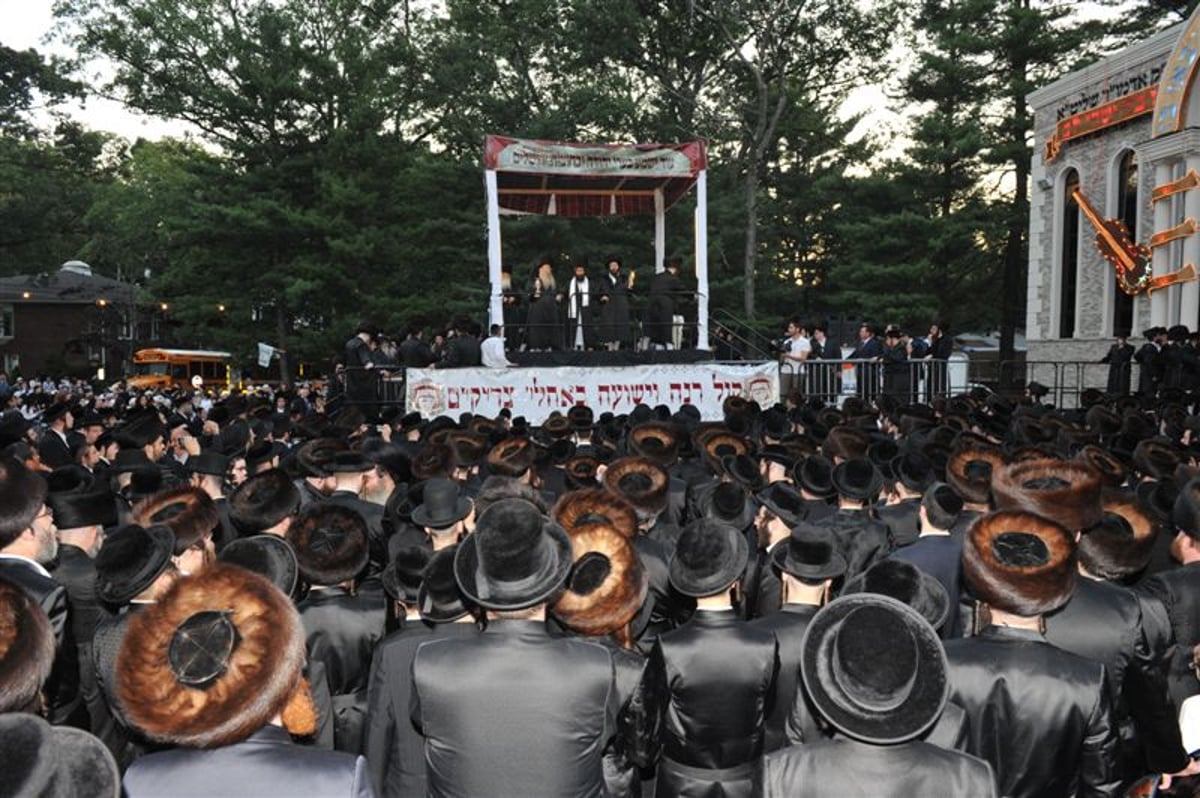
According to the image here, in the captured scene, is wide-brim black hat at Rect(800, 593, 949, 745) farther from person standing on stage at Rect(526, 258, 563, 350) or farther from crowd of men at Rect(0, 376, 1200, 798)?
person standing on stage at Rect(526, 258, 563, 350)

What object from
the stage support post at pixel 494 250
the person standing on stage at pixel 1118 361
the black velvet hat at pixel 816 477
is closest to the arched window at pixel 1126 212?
the person standing on stage at pixel 1118 361

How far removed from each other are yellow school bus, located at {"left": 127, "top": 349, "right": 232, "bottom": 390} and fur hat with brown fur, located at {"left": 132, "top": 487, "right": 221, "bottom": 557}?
4753 cm

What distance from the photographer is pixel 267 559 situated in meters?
3.83

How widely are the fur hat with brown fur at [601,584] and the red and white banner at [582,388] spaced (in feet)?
40.2

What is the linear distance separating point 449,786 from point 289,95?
30.6 metres

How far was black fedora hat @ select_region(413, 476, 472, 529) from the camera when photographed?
463 cm

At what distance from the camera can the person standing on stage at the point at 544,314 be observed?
56.0 feet

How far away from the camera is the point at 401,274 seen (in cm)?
3244

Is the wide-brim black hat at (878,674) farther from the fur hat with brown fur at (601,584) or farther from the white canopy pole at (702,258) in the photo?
the white canopy pole at (702,258)

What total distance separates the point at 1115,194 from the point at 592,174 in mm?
13787

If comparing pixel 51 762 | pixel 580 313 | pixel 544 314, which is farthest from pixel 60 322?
pixel 51 762

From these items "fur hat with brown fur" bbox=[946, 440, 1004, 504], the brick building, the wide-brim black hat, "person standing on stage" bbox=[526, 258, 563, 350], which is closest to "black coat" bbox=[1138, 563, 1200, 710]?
"fur hat with brown fur" bbox=[946, 440, 1004, 504]

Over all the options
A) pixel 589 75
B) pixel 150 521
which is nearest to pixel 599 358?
pixel 150 521

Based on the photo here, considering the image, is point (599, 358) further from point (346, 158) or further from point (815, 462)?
point (346, 158)
